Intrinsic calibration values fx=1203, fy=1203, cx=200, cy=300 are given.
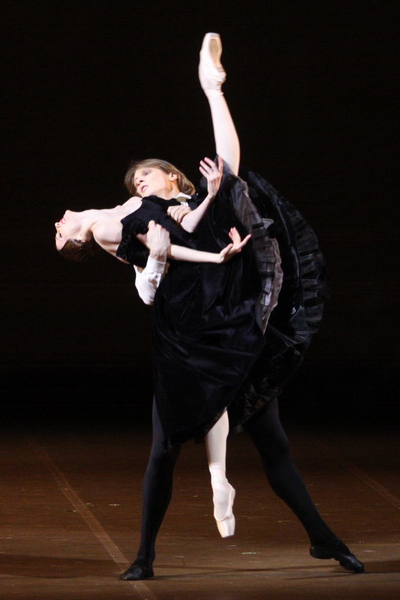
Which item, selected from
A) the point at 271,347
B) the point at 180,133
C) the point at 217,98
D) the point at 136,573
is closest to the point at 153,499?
the point at 136,573

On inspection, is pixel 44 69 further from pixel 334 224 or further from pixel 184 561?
pixel 184 561

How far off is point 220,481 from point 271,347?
408mm

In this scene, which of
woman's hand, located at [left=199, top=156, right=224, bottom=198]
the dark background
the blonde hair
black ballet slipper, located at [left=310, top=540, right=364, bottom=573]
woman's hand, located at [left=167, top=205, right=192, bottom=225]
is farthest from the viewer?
the dark background

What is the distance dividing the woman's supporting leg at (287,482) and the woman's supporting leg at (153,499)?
25 centimetres

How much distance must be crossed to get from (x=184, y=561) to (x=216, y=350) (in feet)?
2.27

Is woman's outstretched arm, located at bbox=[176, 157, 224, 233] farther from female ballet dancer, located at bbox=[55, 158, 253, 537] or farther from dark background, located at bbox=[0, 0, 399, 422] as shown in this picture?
dark background, located at bbox=[0, 0, 399, 422]

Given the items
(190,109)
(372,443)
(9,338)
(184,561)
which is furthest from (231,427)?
(9,338)

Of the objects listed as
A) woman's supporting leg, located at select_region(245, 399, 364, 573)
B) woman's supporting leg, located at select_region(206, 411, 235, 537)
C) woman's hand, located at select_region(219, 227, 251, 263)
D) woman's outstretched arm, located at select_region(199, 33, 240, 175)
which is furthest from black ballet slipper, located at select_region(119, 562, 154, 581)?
woman's outstretched arm, located at select_region(199, 33, 240, 175)

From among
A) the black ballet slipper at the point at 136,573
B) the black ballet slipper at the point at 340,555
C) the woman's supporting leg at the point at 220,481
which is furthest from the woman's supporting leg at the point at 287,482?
the black ballet slipper at the point at 136,573

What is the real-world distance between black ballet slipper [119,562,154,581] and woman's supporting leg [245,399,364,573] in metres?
0.41

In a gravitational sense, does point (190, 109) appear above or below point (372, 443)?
above

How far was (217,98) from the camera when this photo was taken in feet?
10.00

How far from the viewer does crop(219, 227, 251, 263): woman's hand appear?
3.04 meters

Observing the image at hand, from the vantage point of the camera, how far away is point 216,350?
3105 millimetres
